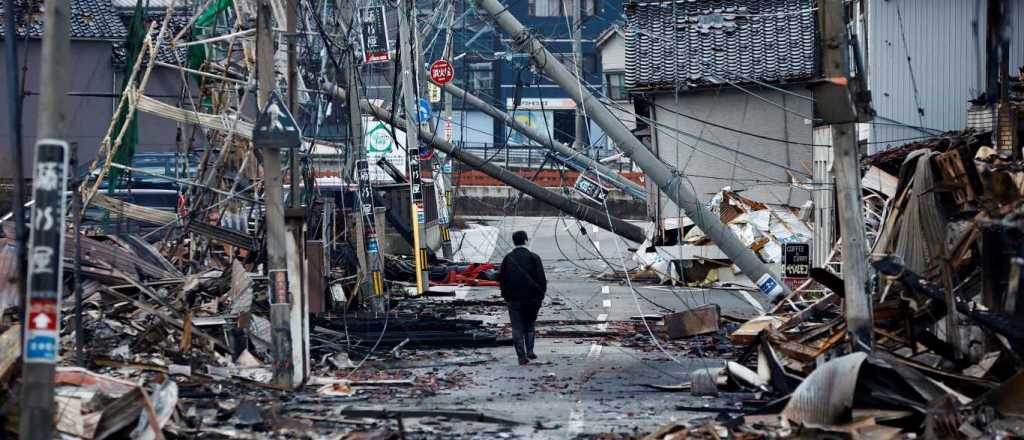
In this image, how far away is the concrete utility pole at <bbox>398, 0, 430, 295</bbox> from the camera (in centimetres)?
2480

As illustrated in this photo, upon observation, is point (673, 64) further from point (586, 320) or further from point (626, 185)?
point (586, 320)

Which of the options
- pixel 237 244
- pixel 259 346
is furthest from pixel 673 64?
pixel 259 346

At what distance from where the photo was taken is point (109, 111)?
42312mm

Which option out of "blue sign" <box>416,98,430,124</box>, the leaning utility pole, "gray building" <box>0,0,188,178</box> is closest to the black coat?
the leaning utility pole

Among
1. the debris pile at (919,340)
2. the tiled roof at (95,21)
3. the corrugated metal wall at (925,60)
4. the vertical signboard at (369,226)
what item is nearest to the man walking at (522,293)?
the debris pile at (919,340)

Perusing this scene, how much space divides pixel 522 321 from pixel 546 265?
18956 mm

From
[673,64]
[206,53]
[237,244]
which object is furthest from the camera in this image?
[673,64]

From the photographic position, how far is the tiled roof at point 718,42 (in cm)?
3192

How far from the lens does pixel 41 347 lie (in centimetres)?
803

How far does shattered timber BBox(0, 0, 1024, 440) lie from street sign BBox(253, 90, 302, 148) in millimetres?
25

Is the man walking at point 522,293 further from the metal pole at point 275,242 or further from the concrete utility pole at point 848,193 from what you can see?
the concrete utility pole at point 848,193

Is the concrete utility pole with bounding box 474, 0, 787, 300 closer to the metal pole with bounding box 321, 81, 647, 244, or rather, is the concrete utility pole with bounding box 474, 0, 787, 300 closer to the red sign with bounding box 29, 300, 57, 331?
the metal pole with bounding box 321, 81, 647, 244

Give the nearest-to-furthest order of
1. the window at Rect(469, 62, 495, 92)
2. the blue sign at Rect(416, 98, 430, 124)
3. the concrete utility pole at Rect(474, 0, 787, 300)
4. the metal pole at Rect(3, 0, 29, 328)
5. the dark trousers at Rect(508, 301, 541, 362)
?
the metal pole at Rect(3, 0, 29, 328) → the dark trousers at Rect(508, 301, 541, 362) → the concrete utility pole at Rect(474, 0, 787, 300) → the blue sign at Rect(416, 98, 430, 124) → the window at Rect(469, 62, 495, 92)

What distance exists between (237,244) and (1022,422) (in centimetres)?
1265
